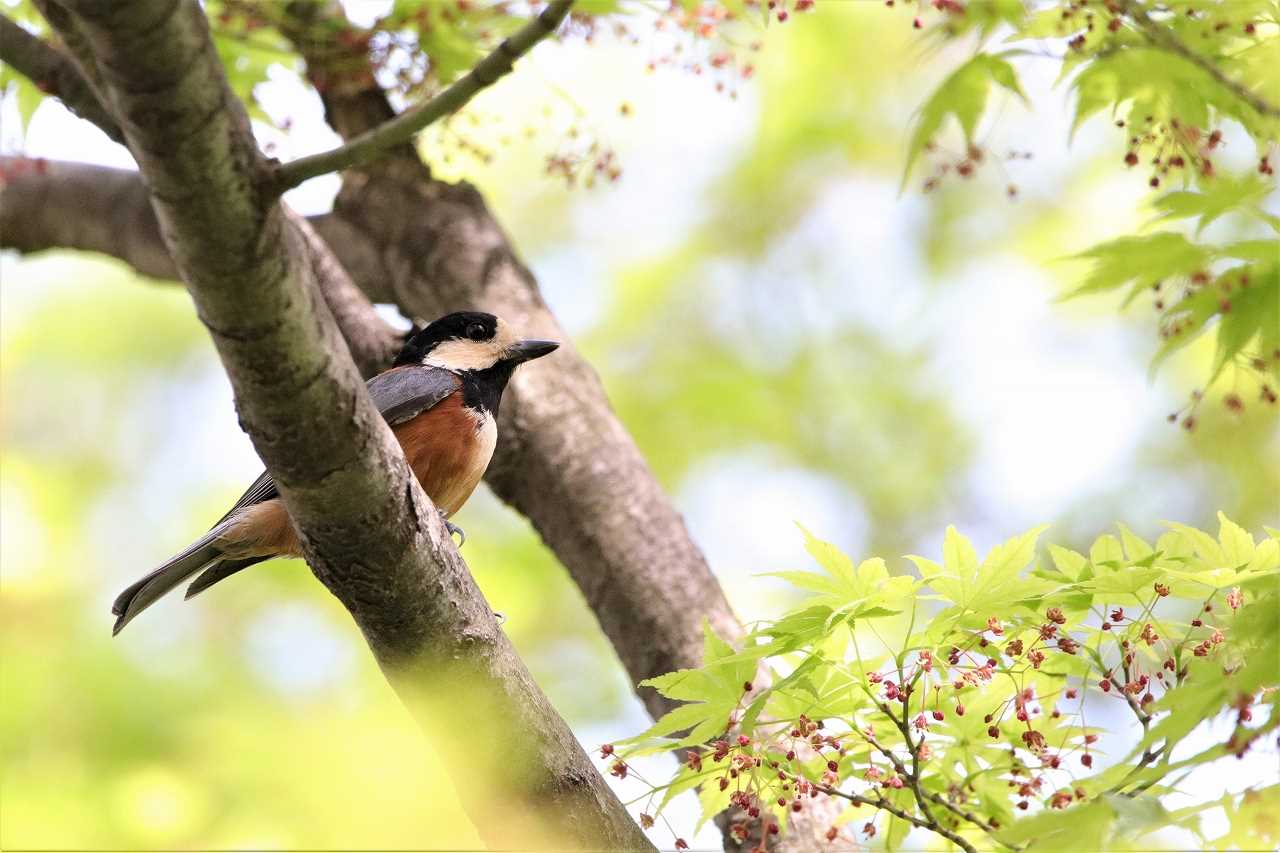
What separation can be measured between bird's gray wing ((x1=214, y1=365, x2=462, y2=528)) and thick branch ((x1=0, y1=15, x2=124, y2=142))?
1.19 metres

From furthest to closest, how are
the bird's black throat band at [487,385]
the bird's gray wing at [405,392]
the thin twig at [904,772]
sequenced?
the bird's black throat band at [487,385], the bird's gray wing at [405,392], the thin twig at [904,772]

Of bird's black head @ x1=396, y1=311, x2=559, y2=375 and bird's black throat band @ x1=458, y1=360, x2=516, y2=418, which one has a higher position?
bird's black head @ x1=396, y1=311, x2=559, y2=375

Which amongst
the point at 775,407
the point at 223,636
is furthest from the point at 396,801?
the point at 775,407

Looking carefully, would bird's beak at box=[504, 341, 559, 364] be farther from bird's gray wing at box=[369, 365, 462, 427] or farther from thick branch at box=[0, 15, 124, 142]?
thick branch at box=[0, 15, 124, 142]

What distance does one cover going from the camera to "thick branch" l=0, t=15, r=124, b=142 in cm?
302

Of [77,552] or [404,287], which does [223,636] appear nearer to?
[77,552]

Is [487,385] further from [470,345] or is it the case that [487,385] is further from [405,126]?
[405,126]

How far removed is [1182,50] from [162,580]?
9.90 feet

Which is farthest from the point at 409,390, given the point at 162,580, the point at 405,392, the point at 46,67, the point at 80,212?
the point at 80,212

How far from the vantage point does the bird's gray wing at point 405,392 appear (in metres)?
3.94

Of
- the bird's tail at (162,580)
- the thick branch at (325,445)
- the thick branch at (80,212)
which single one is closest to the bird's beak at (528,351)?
the thick branch at (80,212)

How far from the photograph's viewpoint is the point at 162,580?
3.70m

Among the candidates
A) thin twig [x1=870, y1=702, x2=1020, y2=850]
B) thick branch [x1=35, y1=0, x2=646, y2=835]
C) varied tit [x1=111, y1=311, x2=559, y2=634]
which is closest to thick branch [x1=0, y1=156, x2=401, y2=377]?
varied tit [x1=111, y1=311, x2=559, y2=634]

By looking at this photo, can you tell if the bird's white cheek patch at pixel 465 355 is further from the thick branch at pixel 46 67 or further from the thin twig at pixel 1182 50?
the thin twig at pixel 1182 50
